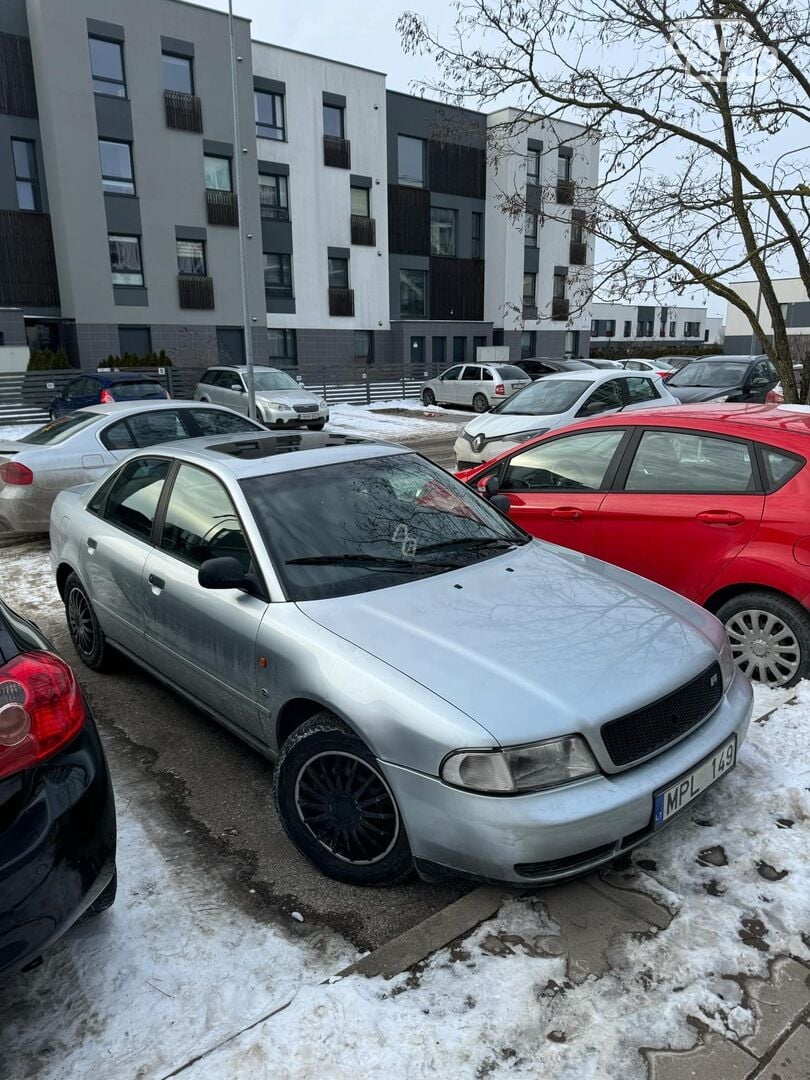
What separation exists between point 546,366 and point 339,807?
81.8 feet

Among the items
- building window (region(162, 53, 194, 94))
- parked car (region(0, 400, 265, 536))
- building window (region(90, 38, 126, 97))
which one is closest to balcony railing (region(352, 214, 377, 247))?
building window (region(162, 53, 194, 94))

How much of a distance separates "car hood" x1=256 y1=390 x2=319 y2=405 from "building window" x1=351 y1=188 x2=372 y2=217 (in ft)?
49.5

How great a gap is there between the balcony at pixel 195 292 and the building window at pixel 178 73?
20.1ft

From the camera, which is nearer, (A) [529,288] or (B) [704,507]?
(B) [704,507]

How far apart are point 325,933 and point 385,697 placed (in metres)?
0.85

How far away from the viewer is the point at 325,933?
2674mm

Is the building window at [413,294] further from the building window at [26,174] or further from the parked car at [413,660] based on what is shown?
the parked car at [413,660]

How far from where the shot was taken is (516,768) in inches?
97.3

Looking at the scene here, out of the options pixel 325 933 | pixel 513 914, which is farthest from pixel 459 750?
pixel 325 933

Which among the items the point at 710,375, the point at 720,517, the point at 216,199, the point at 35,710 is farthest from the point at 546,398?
the point at 216,199

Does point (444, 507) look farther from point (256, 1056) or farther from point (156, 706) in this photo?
point (256, 1056)

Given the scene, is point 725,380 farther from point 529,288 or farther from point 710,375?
point 529,288

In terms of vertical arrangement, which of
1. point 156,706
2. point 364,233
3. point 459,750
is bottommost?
point 156,706

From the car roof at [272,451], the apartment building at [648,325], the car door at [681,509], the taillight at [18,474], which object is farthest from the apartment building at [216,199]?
the apartment building at [648,325]
